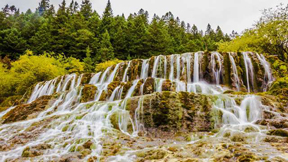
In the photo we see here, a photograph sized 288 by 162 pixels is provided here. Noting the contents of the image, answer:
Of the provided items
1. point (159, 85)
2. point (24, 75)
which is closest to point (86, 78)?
point (24, 75)

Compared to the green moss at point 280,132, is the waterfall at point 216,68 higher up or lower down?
higher up

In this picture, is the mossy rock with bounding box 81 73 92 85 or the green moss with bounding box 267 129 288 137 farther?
the mossy rock with bounding box 81 73 92 85

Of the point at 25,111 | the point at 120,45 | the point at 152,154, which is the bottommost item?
the point at 152,154

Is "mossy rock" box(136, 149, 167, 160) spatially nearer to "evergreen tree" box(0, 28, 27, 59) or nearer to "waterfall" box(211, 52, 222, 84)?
"waterfall" box(211, 52, 222, 84)

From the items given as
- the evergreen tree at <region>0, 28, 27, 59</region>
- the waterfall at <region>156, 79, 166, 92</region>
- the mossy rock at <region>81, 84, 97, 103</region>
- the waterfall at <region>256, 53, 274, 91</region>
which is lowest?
the mossy rock at <region>81, 84, 97, 103</region>

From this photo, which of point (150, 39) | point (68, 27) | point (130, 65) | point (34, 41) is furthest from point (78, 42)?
point (130, 65)

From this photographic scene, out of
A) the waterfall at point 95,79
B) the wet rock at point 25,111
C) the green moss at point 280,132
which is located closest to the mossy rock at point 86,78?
the waterfall at point 95,79

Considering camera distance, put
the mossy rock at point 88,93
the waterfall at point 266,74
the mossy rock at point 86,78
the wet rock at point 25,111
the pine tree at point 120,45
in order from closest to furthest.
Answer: the wet rock at point 25,111 → the mossy rock at point 88,93 → the waterfall at point 266,74 → the mossy rock at point 86,78 → the pine tree at point 120,45

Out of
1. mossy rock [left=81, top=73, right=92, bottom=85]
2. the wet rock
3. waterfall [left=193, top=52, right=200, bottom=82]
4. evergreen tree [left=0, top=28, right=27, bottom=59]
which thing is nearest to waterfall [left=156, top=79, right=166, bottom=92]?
waterfall [left=193, top=52, right=200, bottom=82]

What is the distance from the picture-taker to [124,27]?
3981 cm

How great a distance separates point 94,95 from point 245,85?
33.4 ft

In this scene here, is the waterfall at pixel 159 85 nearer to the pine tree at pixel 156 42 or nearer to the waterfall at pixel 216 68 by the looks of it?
the waterfall at pixel 216 68

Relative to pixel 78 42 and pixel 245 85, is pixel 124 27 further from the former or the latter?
pixel 245 85

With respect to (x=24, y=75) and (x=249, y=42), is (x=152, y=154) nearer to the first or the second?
(x=249, y=42)
